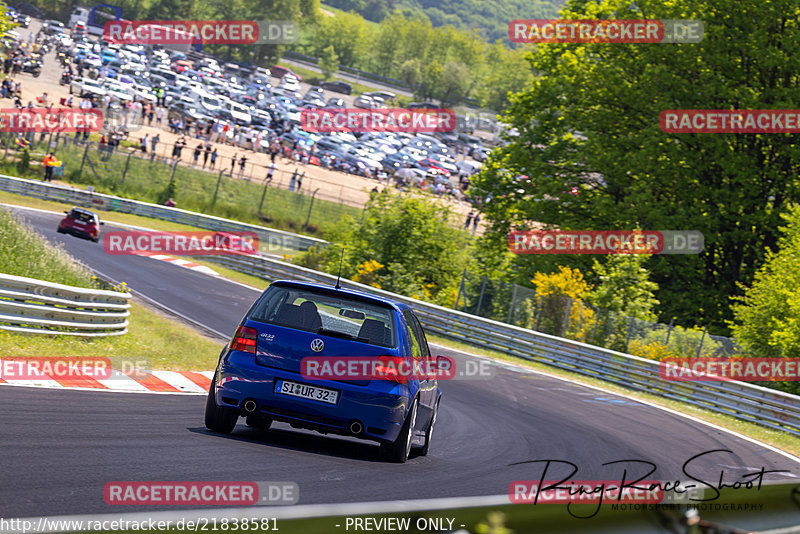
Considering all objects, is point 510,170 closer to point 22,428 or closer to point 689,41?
point 689,41

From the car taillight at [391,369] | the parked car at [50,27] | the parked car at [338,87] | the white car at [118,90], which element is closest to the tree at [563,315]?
the car taillight at [391,369]

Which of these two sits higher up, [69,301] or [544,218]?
[544,218]

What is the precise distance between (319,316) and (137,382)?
4625 mm

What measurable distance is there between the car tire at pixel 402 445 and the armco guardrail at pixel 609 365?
13978 millimetres

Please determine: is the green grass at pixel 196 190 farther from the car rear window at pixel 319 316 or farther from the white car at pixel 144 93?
the car rear window at pixel 319 316

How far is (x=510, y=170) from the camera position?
128 feet

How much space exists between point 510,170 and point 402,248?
7.32 m

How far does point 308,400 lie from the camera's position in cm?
860

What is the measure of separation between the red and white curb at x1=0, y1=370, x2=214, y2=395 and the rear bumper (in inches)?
117

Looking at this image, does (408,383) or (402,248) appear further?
(402,248)

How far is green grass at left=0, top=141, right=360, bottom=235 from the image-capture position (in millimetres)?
49625

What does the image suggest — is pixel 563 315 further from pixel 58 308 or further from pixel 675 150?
pixel 58 308

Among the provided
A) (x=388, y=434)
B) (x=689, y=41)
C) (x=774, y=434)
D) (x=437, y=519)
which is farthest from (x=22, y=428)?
(x=689, y=41)

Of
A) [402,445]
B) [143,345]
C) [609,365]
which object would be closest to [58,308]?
[143,345]
